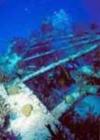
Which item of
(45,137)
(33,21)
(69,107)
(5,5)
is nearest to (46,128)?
(45,137)

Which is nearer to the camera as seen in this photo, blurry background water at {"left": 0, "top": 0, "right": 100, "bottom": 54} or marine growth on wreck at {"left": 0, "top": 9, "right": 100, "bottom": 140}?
marine growth on wreck at {"left": 0, "top": 9, "right": 100, "bottom": 140}

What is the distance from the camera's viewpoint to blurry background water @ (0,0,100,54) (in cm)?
184

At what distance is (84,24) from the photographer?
72.3 inches

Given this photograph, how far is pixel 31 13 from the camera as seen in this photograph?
185cm

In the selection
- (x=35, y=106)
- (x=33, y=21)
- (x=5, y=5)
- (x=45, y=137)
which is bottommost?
(x=45, y=137)

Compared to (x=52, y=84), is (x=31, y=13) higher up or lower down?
higher up

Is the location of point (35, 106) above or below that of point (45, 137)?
above

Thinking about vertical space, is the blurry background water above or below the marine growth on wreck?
above

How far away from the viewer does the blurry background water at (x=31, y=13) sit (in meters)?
1.84

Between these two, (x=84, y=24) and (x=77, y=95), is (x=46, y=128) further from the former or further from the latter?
(x=84, y=24)

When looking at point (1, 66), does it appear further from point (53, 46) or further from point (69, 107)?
point (69, 107)

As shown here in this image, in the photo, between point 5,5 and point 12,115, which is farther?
point 5,5

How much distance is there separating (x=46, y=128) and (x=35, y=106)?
0.12 m

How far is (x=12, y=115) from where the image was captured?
1751mm
